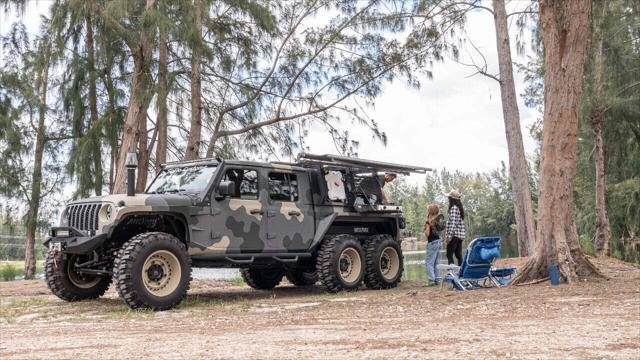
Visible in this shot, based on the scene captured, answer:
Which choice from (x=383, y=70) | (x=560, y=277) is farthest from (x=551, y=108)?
(x=383, y=70)

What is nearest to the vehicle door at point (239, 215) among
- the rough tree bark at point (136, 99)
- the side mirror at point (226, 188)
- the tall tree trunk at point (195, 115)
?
the side mirror at point (226, 188)

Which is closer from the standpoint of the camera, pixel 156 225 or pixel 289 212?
pixel 156 225

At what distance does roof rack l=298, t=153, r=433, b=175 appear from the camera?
388 inches

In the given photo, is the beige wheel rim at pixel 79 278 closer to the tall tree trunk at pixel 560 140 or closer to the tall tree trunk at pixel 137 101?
the tall tree trunk at pixel 137 101

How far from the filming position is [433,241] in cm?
1073

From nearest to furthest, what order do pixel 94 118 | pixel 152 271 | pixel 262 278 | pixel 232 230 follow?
pixel 152 271 < pixel 232 230 < pixel 262 278 < pixel 94 118

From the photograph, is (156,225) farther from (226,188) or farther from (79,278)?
(79,278)

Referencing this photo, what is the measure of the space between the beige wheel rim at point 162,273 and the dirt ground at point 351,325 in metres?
0.33

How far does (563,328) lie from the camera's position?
221 inches

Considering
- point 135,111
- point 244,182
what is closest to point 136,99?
point 135,111

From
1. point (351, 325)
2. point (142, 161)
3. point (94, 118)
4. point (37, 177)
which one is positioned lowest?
point (351, 325)

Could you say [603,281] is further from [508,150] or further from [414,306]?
[508,150]

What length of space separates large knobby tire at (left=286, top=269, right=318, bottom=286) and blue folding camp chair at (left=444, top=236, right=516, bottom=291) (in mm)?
2597

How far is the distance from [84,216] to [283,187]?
285 cm
